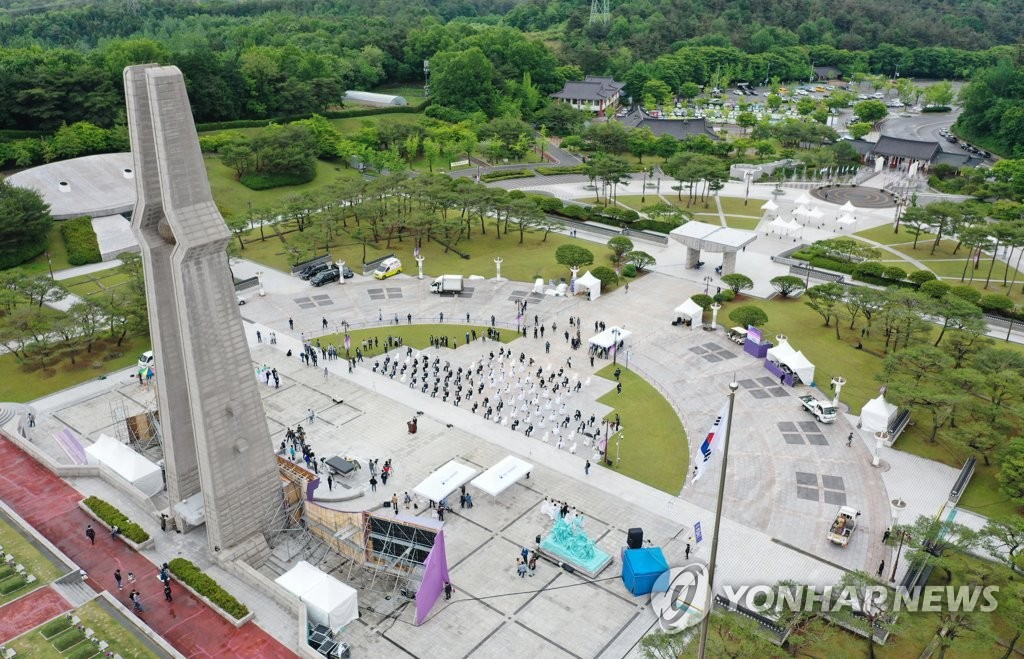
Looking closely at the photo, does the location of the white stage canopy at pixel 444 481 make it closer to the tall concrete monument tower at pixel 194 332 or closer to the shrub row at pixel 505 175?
the tall concrete monument tower at pixel 194 332

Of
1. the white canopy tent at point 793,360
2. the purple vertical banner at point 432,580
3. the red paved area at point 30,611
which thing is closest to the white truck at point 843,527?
the white canopy tent at point 793,360

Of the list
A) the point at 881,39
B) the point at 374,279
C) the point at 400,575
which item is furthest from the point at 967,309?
the point at 881,39

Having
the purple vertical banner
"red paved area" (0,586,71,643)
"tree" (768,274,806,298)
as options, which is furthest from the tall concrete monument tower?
"tree" (768,274,806,298)

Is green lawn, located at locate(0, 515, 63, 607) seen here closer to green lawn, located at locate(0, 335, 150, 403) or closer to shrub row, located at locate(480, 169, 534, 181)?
green lawn, located at locate(0, 335, 150, 403)

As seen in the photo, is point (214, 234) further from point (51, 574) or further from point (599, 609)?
point (599, 609)

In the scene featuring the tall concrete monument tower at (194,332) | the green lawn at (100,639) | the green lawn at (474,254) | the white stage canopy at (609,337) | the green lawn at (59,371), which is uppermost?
the tall concrete monument tower at (194,332)

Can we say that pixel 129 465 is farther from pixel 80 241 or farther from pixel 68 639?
pixel 80 241
